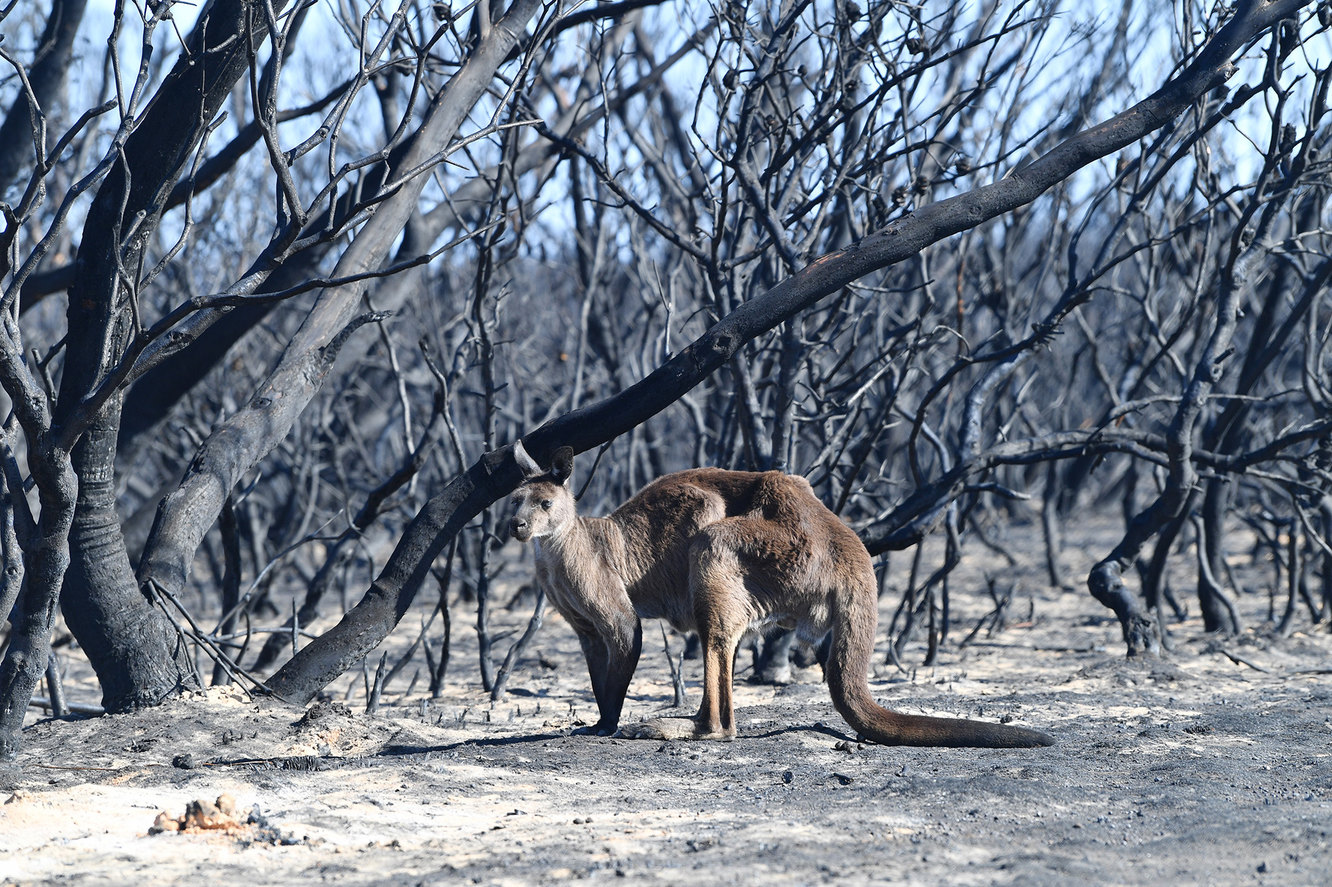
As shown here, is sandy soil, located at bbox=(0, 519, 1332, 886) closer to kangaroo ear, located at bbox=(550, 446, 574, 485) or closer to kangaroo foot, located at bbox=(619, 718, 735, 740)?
kangaroo foot, located at bbox=(619, 718, 735, 740)

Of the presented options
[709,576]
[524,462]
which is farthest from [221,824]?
[709,576]

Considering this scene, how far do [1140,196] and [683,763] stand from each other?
13.6 feet

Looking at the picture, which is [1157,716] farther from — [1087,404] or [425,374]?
[1087,404]

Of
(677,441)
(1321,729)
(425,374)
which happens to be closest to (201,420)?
(425,374)

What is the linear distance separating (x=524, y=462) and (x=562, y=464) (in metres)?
0.28

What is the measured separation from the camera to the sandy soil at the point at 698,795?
3.48 metres

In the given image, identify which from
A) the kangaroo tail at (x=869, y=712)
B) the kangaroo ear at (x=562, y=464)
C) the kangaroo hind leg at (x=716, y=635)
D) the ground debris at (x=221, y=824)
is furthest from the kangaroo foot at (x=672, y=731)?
the ground debris at (x=221, y=824)

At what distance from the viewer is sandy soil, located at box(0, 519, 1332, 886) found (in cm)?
348

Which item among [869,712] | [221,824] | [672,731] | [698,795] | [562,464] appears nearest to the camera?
[221,824]

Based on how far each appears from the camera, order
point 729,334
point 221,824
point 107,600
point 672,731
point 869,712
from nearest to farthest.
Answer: point 221,824, point 729,334, point 107,600, point 869,712, point 672,731

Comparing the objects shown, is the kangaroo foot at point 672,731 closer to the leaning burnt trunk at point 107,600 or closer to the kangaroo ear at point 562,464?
the kangaroo ear at point 562,464

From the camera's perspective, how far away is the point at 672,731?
5.34 m

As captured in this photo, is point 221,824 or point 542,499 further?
point 542,499

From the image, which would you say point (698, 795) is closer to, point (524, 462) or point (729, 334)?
point (524, 462)
